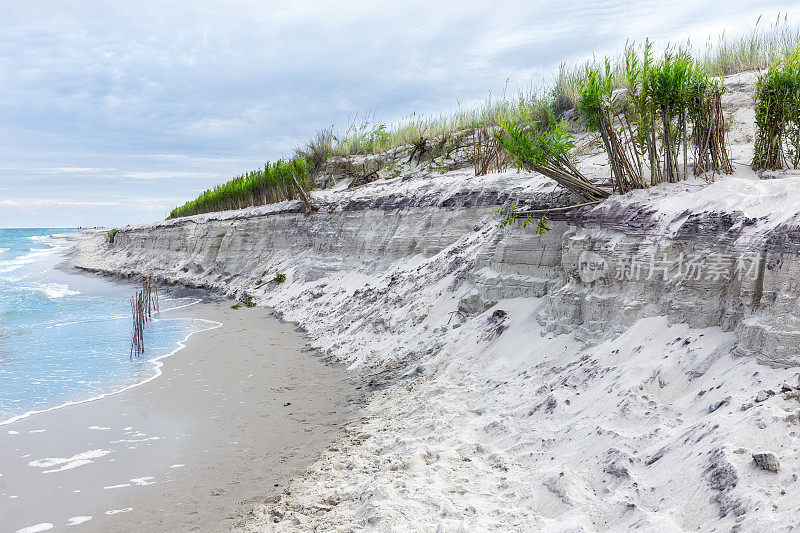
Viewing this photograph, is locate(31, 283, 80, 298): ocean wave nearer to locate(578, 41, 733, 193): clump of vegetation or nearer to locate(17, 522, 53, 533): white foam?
locate(17, 522, 53, 533): white foam

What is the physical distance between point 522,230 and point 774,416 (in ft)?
14.3

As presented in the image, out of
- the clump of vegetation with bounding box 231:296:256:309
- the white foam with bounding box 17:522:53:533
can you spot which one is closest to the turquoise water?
the clump of vegetation with bounding box 231:296:256:309

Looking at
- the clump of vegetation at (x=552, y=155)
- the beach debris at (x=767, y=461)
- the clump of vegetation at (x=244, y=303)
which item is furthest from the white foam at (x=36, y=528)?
the clump of vegetation at (x=244, y=303)

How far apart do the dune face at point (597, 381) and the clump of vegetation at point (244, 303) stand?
763 centimetres

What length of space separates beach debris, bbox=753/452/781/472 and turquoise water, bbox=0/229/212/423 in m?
8.41

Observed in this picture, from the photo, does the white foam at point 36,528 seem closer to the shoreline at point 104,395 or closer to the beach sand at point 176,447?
the beach sand at point 176,447

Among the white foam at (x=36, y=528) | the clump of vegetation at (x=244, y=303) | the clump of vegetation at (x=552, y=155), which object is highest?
the clump of vegetation at (x=552, y=155)

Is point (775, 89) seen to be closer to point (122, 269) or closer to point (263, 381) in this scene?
point (263, 381)

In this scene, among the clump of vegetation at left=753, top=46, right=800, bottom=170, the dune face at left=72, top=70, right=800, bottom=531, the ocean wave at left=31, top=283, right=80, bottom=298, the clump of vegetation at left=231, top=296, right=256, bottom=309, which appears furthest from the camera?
the ocean wave at left=31, top=283, right=80, bottom=298

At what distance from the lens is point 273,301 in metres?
14.9

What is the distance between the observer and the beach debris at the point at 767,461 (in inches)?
105

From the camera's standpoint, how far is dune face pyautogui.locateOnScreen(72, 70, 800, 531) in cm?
303

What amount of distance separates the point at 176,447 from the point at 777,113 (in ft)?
26.2

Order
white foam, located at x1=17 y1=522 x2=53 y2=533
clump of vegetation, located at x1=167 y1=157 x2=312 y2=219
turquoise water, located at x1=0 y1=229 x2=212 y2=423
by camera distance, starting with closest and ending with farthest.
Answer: white foam, located at x1=17 y1=522 x2=53 y2=533 → turquoise water, located at x1=0 y1=229 x2=212 y2=423 → clump of vegetation, located at x1=167 y1=157 x2=312 y2=219
